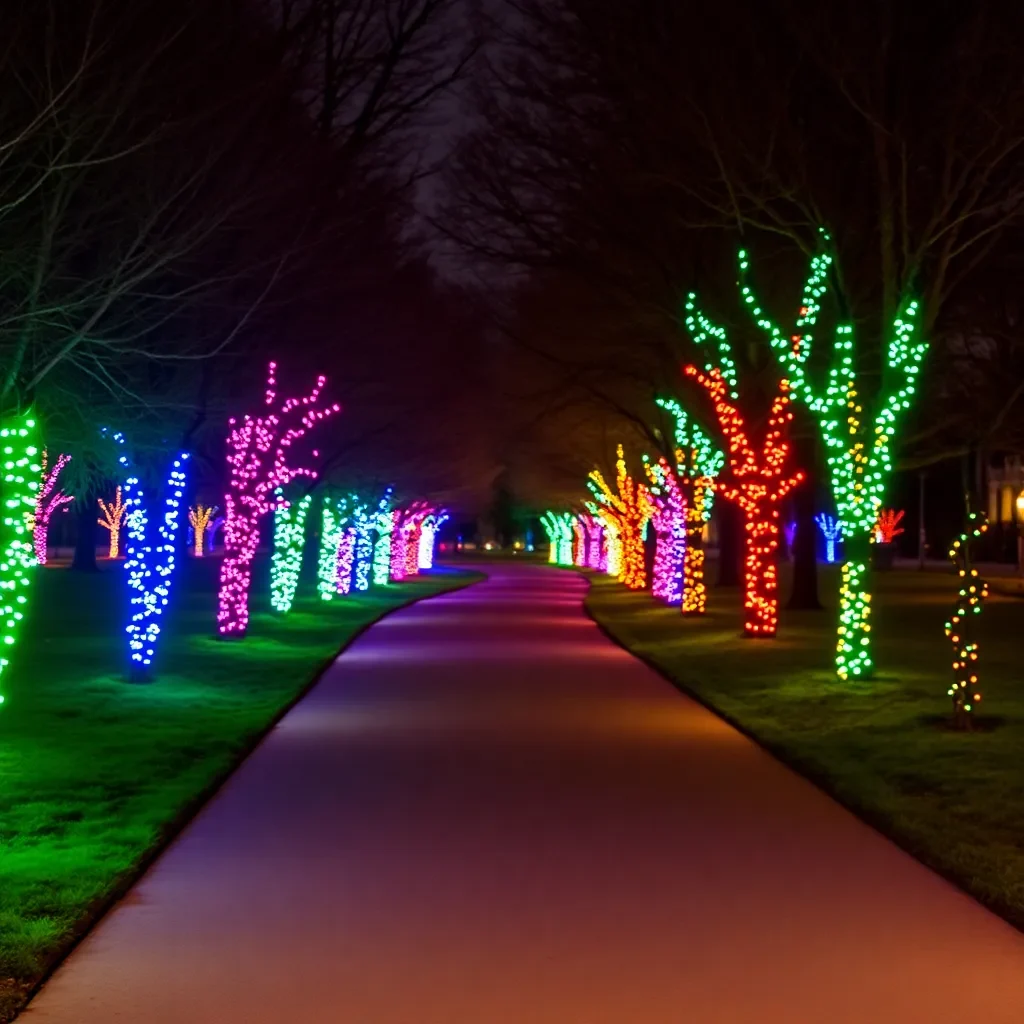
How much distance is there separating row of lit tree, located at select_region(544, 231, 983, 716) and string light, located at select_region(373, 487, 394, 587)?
1086 centimetres

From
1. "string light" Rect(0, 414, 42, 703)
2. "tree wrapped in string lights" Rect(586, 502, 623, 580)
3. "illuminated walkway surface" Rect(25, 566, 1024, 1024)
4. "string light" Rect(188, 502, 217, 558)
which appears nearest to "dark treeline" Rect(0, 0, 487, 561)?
"string light" Rect(0, 414, 42, 703)

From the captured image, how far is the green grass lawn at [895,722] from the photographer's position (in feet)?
33.6

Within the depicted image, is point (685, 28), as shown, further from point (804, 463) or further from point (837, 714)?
point (804, 463)

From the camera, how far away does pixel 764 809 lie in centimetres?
1137

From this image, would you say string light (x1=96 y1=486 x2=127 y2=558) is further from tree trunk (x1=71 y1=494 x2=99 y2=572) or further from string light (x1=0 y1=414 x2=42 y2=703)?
string light (x1=0 y1=414 x2=42 y2=703)

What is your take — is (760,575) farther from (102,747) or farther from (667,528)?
(667,528)

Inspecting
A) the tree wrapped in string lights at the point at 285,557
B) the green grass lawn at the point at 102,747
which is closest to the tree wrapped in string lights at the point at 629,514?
the tree wrapped in string lights at the point at 285,557

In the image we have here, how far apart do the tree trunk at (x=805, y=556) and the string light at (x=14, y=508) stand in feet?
85.7

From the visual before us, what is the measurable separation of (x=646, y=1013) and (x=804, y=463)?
34927 millimetres

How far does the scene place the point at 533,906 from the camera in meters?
8.26

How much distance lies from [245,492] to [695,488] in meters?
11.8

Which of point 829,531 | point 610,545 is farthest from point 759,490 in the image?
point 829,531

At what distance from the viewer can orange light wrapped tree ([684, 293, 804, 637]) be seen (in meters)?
28.2

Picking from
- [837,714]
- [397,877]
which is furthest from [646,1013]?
[837,714]
